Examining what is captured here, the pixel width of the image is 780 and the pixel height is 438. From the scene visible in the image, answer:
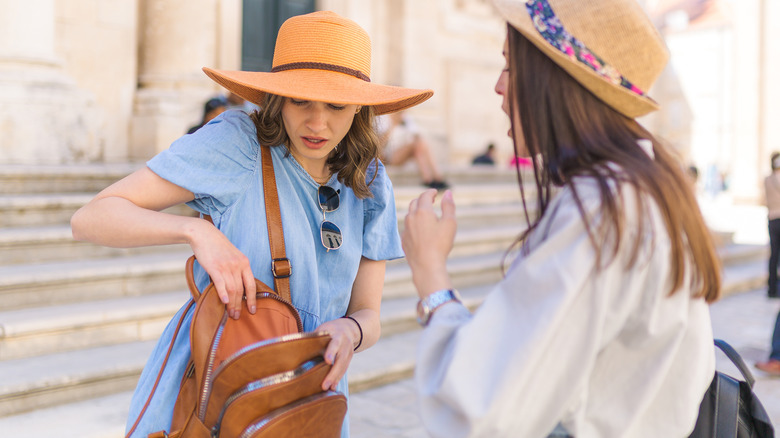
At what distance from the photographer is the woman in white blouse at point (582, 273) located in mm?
999

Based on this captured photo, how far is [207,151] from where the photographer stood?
4.96ft

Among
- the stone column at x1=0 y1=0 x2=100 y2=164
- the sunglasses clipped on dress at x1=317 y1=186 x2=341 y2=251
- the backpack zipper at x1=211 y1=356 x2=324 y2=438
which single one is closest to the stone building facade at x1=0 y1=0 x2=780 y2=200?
the stone column at x1=0 y1=0 x2=100 y2=164

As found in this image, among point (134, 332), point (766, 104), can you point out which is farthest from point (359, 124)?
point (766, 104)

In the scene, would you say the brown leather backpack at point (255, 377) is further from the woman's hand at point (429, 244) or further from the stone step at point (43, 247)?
the stone step at point (43, 247)

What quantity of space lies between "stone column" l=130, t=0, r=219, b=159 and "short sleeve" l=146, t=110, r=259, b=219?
560 cm

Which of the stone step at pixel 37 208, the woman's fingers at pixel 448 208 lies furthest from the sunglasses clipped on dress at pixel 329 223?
the stone step at pixel 37 208

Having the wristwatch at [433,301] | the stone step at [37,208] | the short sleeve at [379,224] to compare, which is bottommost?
the stone step at [37,208]

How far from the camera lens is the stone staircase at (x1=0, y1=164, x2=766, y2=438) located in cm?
327

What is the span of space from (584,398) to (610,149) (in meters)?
0.41

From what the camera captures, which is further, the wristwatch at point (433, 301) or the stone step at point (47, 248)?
the stone step at point (47, 248)

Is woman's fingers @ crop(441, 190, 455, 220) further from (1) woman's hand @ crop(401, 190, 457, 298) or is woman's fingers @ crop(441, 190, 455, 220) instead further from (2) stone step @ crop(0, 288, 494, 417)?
(2) stone step @ crop(0, 288, 494, 417)

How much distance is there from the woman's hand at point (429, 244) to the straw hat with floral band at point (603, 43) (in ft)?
0.99

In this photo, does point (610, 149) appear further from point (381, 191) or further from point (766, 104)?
point (766, 104)

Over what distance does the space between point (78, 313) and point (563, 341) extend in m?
3.45
